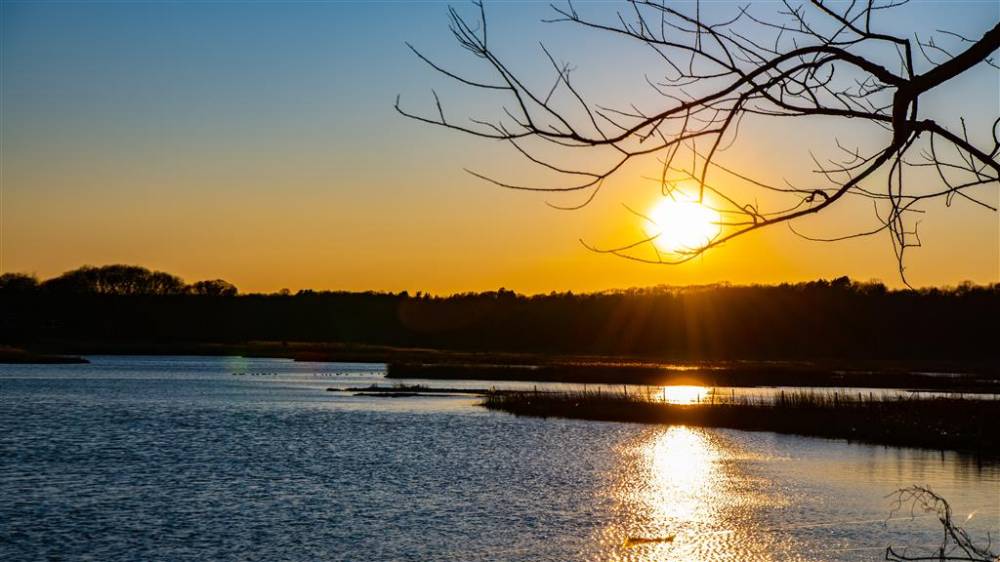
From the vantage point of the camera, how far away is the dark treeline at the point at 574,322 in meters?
134

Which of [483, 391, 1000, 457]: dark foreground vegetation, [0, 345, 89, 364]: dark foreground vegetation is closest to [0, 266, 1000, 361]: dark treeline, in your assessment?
[0, 345, 89, 364]: dark foreground vegetation

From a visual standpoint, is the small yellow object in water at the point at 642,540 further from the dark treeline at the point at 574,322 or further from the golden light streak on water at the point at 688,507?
the dark treeline at the point at 574,322

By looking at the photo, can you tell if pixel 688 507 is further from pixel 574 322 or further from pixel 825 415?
pixel 574 322

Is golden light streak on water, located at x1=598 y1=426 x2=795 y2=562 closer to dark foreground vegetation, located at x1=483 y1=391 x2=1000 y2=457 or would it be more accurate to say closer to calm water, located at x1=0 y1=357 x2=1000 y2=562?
calm water, located at x1=0 y1=357 x2=1000 y2=562

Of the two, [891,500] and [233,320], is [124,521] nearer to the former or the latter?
[891,500]

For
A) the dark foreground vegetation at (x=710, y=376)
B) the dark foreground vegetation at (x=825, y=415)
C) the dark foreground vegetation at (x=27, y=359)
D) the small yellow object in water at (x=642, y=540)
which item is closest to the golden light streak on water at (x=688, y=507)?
the small yellow object in water at (x=642, y=540)

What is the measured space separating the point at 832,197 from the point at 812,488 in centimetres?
2661

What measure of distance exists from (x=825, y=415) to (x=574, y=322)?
117 meters

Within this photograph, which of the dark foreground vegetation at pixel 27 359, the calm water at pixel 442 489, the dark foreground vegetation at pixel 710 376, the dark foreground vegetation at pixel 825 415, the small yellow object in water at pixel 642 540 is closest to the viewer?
the calm water at pixel 442 489

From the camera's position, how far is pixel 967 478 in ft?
101

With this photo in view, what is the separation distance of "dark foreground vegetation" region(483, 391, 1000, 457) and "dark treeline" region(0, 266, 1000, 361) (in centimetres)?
8072

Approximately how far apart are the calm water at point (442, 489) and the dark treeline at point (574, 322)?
94307mm

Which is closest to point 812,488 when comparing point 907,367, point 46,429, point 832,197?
point 832,197

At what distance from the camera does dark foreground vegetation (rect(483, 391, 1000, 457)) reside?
40.0m
